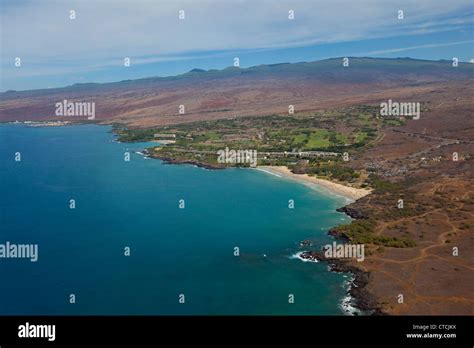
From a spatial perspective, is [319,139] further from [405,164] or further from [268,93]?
[268,93]

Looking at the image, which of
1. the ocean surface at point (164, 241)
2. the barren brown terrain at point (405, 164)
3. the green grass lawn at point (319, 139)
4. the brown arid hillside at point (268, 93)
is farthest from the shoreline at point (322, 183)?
the brown arid hillside at point (268, 93)

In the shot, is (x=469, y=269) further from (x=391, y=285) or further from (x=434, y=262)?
(x=391, y=285)

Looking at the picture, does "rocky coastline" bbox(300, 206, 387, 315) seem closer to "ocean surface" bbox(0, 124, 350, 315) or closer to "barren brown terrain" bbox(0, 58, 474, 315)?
"barren brown terrain" bbox(0, 58, 474, 315)

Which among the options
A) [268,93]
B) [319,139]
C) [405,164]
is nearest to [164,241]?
[405,164]

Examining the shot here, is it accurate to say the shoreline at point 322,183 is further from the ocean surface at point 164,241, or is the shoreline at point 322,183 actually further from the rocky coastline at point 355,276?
the rocky coastline at point 355,276

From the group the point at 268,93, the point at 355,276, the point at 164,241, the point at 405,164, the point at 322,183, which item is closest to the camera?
the point at 355,276

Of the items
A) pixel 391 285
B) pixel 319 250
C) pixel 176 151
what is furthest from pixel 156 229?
pixel 176 151
